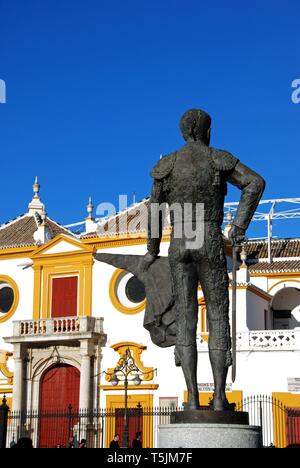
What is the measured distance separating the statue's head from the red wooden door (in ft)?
77.9

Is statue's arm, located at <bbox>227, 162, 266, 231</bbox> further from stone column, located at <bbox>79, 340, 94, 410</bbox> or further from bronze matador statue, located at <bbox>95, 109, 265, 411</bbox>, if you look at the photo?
stone column, located at <bbox>79, 340, 94, 410</bbox>

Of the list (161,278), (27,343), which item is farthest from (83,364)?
(161,278)

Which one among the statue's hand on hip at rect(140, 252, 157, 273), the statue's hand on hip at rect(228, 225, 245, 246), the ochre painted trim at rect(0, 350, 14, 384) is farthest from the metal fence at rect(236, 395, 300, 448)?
the statue's hand on hip at rect(228, 225, 245, 246)

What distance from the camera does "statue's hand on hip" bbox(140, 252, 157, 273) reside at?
8.03 meters

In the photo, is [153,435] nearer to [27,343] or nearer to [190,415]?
[27,343]

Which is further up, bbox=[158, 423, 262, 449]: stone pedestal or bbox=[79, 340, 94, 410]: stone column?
bbox=[79, 340, 94, 410]: stone column

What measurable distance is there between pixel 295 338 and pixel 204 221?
64.2 feet

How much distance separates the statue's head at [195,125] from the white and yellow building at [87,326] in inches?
740

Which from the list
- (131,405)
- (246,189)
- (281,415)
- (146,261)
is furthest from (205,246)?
(131,405)

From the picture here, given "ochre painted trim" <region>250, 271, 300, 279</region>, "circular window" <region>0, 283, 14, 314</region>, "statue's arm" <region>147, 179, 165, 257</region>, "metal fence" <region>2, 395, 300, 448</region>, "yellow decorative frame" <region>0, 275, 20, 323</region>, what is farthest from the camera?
"ochre painted trim" <region>250, 271, 300, 279</region>

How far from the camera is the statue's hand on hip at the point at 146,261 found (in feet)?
26.3
